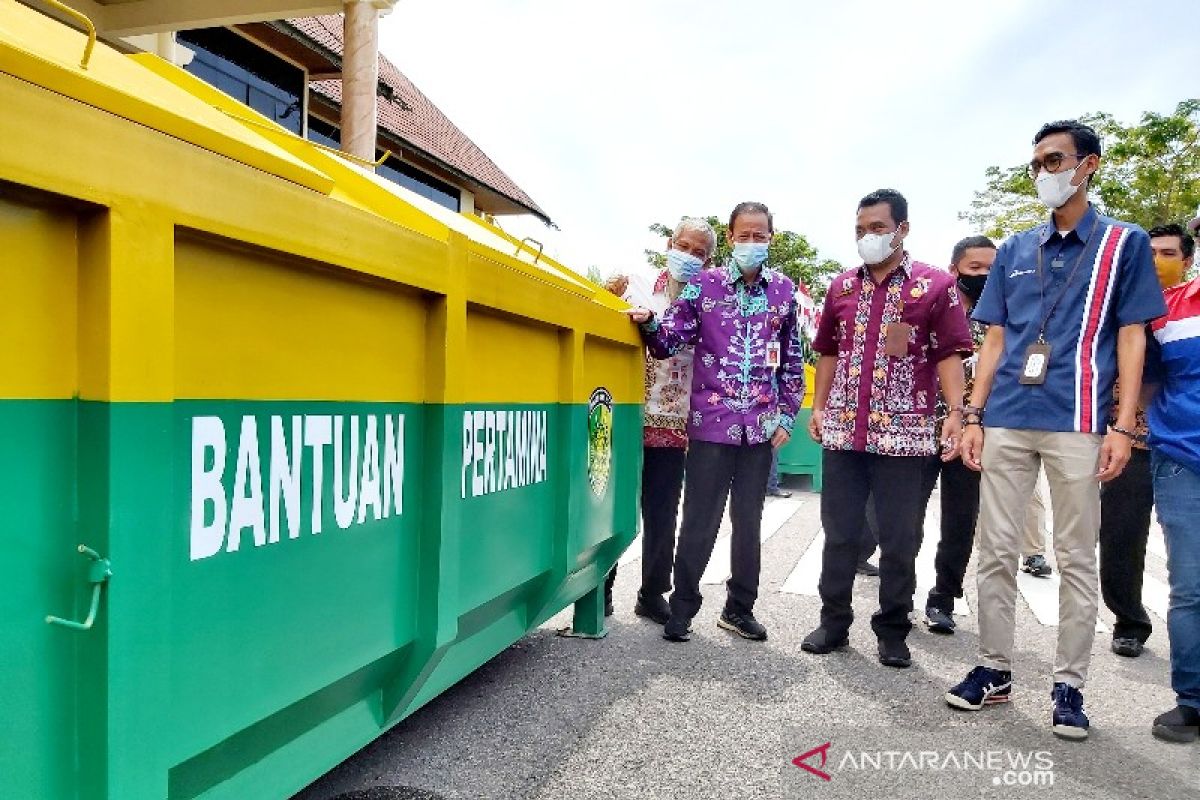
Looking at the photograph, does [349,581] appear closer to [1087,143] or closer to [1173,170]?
[1087,143]

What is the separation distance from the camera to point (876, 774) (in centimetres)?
239

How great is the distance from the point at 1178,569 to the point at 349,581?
260 centimetres

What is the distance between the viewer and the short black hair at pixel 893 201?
3457 millimetres

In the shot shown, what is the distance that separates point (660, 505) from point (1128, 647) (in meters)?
2.04

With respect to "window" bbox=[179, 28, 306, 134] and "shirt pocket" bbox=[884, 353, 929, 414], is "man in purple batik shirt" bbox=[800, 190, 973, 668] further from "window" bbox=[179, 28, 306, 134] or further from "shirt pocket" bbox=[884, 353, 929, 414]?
"window" bbox=[179, 28, 306, 134]

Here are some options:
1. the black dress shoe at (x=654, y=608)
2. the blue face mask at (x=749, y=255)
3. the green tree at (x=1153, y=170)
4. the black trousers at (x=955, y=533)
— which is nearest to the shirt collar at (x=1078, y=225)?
the blue face mask at (x=749, y=255)

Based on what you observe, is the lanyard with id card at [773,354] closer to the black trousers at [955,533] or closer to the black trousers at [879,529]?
the black trousers at [879,529]

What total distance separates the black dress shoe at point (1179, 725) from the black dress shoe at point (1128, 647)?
95 cm

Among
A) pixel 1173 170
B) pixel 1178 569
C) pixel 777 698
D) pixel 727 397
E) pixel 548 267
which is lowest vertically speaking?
pixel 777 698

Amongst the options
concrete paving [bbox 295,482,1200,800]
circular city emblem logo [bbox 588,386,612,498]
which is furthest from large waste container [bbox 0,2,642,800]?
circular city emblem logo [bbox 588,386,612,498]

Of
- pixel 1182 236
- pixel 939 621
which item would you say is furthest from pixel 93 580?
→ pixel 1182 236

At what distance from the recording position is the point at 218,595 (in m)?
1.46

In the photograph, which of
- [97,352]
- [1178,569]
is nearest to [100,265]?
[97,352]

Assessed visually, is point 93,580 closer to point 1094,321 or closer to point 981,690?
point 981,690
